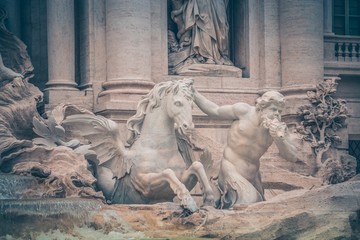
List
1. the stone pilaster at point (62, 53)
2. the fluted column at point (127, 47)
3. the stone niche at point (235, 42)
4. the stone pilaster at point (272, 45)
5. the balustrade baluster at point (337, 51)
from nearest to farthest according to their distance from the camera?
the fluted column at point (127, 47)
the stone pilaster at point (62, 53)
the stone niche at point (235, 42)
the stone pilaster at point (272, 45)
the balustrade baluster at point (337, 51)

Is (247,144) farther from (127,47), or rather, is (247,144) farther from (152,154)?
(127,47)

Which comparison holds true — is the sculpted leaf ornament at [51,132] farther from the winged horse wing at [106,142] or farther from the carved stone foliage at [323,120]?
the carved stone foliage at [323,120]

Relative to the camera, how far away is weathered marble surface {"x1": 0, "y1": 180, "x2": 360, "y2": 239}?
22.8 m

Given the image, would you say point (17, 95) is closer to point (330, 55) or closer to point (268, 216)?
point (268, 216)

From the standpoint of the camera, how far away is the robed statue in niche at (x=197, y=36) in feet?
107

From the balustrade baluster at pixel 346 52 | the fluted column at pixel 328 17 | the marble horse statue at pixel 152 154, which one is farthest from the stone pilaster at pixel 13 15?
the balustrade baluster at pixel 346 52

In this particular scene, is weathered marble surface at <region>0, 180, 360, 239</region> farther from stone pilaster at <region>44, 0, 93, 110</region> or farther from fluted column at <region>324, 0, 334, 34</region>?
fluted column at <region>324, 0, 334, 34</region>

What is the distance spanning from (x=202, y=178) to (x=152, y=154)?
46.4 inches

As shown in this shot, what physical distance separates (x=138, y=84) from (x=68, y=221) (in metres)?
8.09

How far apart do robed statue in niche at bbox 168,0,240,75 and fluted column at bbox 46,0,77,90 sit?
2716 mm

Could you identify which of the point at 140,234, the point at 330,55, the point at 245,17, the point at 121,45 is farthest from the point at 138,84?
the point at 140,234

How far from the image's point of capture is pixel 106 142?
86.7 ft

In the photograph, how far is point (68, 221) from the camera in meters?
23.3

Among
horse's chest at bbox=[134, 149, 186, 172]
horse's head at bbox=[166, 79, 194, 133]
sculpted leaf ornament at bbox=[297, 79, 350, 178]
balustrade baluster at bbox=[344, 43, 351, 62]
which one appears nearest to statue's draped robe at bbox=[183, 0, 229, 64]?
sculpted leaf ornament at bbox=[297, 79, 350, 178]
